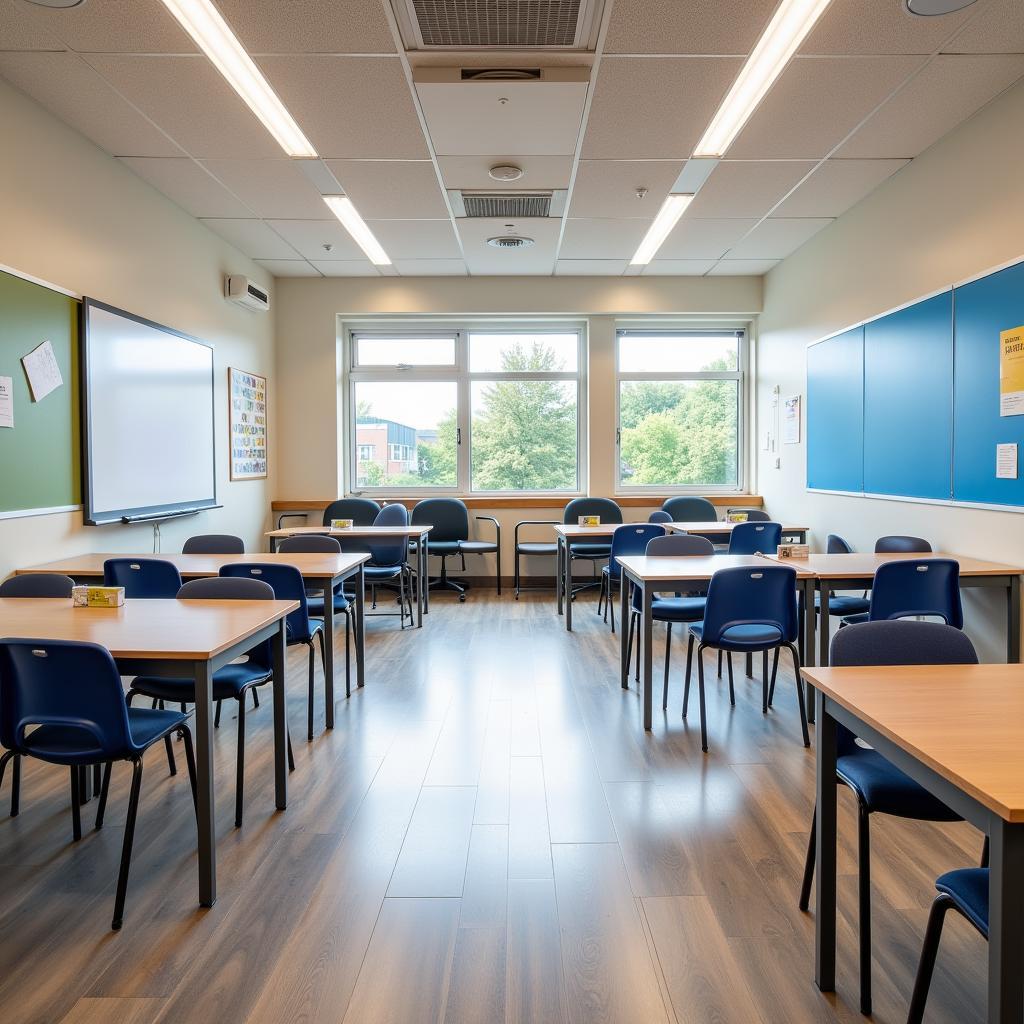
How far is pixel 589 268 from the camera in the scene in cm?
696

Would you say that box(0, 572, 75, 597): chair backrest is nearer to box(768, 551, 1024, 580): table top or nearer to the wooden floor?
the wooden floor

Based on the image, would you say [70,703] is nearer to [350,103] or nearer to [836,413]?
[350,103]

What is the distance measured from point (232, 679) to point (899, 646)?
226 cm

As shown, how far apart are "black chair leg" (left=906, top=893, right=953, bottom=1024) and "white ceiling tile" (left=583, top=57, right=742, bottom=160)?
3.53m

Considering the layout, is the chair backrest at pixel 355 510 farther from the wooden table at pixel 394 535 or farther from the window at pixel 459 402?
the wooden table at pixel 394 535

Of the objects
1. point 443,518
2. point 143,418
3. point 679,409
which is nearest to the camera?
point 143,418

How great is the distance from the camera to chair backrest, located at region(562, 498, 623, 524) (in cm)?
704

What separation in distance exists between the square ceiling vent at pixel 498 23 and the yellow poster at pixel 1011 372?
8.34 feet

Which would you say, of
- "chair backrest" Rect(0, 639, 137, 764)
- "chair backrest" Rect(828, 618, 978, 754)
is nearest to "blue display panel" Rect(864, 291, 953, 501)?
"chair backrest" Rect(828, 618, 978, 754)

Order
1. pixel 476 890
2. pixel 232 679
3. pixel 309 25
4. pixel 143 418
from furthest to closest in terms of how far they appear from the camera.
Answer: pixel 143 418
pixel 309 25
pixel 232 679
pixel 476 890

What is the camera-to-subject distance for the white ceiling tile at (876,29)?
2.98m

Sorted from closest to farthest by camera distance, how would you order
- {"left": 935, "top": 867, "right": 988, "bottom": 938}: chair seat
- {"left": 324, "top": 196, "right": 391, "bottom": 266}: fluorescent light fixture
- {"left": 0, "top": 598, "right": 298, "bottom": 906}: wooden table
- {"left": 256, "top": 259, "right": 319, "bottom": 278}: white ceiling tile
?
1. {"left": 935, "top": 867, "right": 988, "bottom": 938}: chair seat
2. {"left": 0, "top": 598, "right": 298, "bottom": 906}: wooden table
3. {"left": 324, "top": 196, "right": 391, "bottom": 266}: fluorescent light fixture
4. {"left": 256, "top": 259, "right": 319, "bottom": 278}: white ceiling tile

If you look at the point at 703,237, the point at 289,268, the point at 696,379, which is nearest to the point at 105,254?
the point at 289,268

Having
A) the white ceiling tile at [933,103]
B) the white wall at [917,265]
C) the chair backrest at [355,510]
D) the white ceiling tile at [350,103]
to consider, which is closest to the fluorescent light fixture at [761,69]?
the white ceiling tile at [933,103]
